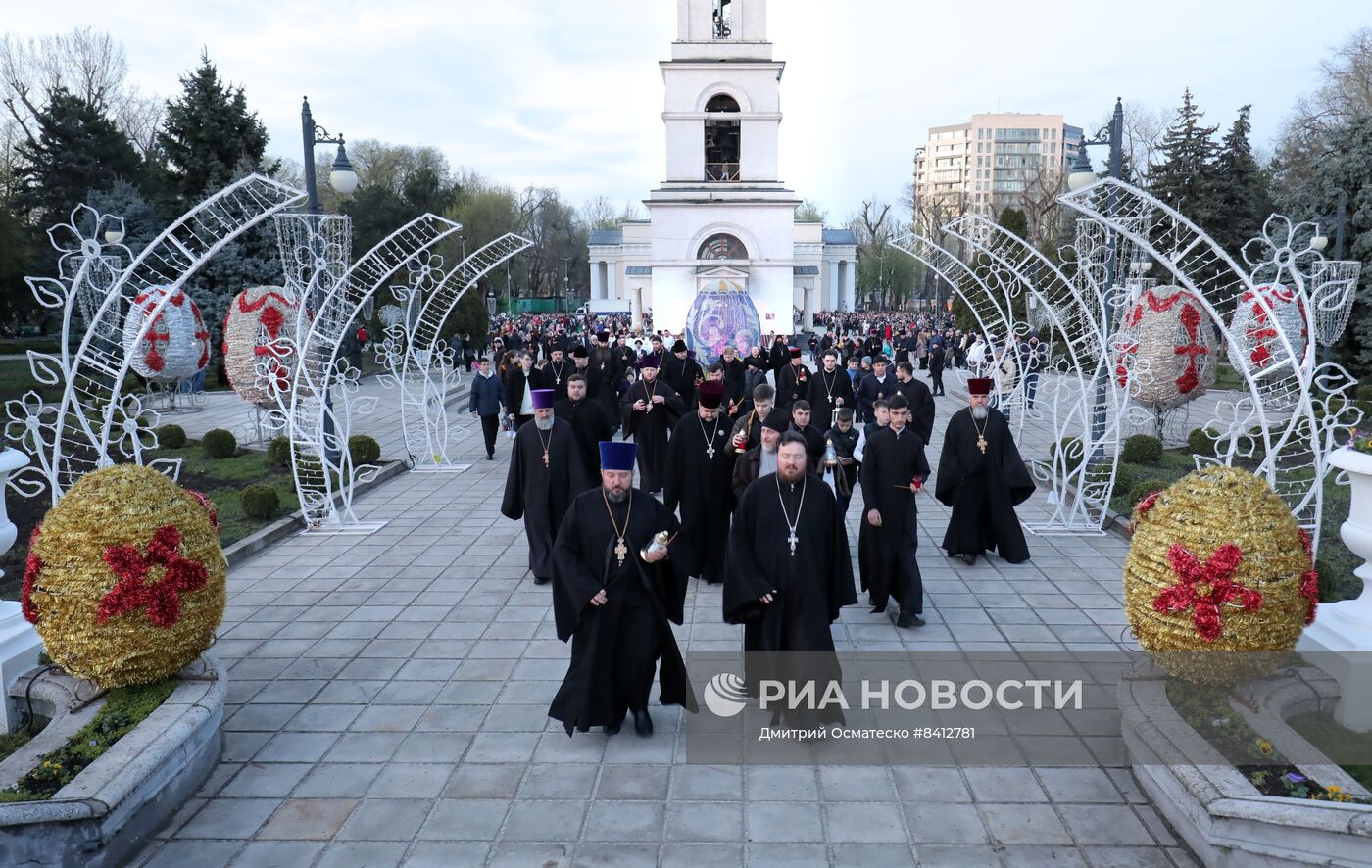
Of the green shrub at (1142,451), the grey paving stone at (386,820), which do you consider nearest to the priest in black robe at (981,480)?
the grey paving stone at (386,820)

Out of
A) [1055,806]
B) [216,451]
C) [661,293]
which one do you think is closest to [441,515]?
[216,451]

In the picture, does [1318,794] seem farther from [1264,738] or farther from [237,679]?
[237,679]

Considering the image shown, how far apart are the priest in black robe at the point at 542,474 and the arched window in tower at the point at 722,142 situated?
113ft

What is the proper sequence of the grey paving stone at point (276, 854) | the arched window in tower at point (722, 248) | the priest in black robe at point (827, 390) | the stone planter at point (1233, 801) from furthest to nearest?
the arched window in tower at point (722, 248), the priest in black robe at point (827, 390), the grey paving stone at point (276, 854), the stone planter at point (1233, 801)

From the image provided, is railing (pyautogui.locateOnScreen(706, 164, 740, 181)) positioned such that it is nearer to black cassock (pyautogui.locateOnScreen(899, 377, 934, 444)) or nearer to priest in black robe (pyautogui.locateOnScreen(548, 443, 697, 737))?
black cassock (pyautogui.locateOnScreen(899, 377, 934, 444))

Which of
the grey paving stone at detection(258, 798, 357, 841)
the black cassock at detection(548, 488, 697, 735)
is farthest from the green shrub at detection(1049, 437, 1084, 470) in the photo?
the grey paving stone at detection(258, 798, 357, 841)

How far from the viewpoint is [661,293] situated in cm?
4053

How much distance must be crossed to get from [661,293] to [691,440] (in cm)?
3253

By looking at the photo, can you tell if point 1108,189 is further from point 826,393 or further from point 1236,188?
point 1236,188

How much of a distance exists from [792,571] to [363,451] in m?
9.53

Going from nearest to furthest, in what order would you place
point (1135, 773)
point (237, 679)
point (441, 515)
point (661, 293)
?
point (1135, 773)
point (237, 679)
point (441, 515)
point (661, 293)

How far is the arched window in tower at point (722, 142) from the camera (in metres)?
40.3

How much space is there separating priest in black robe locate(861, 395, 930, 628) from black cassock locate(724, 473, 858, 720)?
70.0 inches

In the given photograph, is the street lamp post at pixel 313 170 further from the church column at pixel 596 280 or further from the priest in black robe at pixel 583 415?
the church column at pixel 596 280
